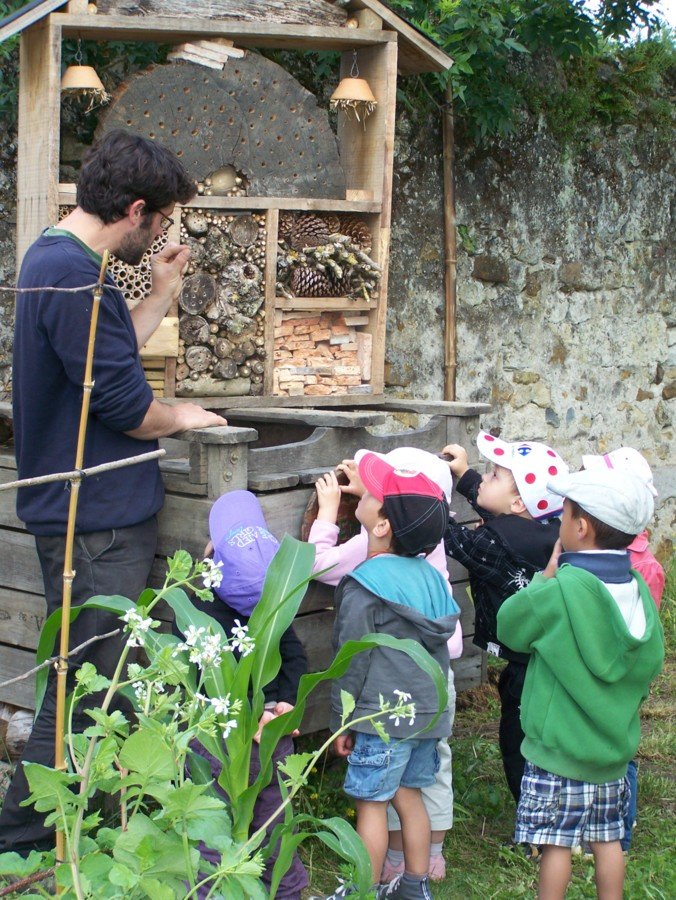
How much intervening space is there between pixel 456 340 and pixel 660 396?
5.37 ft

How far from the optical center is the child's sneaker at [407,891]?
2949 mm

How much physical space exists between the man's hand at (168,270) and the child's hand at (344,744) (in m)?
1.47

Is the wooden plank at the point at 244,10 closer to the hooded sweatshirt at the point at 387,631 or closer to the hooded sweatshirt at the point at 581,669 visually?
the hooded sweatshirt at the point at 387,631

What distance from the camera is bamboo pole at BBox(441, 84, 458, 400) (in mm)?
5188

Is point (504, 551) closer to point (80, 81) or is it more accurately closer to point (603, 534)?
point (603, 534)

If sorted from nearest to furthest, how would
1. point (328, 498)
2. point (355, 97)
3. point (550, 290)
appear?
point (328, 498) < point (355, 97) < point (550, 290)

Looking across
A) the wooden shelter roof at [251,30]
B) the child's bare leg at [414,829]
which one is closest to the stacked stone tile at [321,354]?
the wooden shelter roof at [251,30]

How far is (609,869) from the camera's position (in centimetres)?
291

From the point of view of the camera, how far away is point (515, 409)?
5684mm

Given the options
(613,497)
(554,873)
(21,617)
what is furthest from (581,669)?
(21,617)

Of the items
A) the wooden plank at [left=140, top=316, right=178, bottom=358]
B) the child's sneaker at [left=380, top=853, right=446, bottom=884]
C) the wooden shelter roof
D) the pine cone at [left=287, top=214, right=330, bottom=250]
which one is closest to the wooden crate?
the wooden plank at [left=140, top=316, right=178, bottom=358]

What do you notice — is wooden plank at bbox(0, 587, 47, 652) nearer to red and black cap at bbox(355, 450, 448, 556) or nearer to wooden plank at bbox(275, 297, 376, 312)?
red and black cap at bbox(355, 450, 448, 556)

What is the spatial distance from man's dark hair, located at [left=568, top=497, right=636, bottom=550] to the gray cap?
0.05ft

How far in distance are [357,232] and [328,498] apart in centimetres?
133
